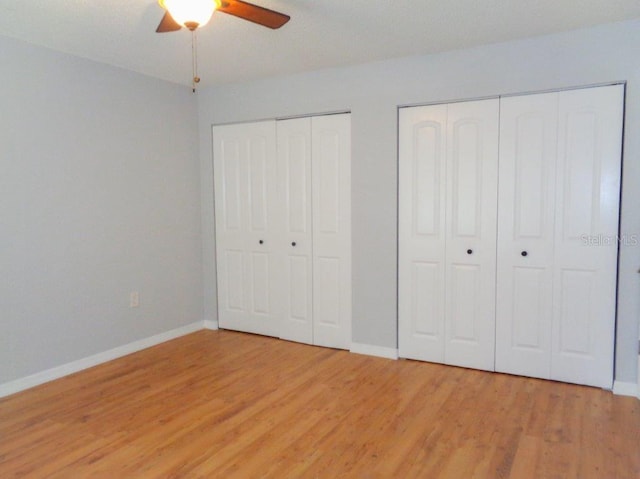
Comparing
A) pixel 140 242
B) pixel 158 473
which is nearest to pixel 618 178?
pixel 158 473

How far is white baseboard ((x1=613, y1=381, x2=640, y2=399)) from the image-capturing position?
9.48ft

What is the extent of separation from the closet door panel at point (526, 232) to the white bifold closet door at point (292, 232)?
3.97 ft

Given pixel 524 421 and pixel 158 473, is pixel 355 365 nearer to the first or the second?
pixel 524 421

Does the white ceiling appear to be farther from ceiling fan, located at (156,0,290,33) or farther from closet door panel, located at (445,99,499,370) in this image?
closet door panel, located at (445,99,499,370)

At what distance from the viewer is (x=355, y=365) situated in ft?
11.6

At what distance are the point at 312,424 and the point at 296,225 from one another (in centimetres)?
188

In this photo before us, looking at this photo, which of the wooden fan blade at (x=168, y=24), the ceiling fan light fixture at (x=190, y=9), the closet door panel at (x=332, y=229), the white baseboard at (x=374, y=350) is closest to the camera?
the ceiling fan light fixture at (x=190, y=9)

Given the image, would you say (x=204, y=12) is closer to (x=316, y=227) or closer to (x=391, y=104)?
(x=391, y=104)

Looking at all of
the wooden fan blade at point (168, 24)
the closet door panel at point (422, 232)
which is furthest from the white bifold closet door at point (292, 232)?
the wooden fan blade at point (168, 24)

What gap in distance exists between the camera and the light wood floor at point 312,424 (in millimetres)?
2189

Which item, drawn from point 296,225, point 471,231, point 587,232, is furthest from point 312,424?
point 587,232

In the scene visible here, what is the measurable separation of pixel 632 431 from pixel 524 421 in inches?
21.5

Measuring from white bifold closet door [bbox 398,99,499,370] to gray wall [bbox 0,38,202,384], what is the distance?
2091mm

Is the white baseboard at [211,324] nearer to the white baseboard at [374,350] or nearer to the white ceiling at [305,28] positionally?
the white baseboard at [374,350]
